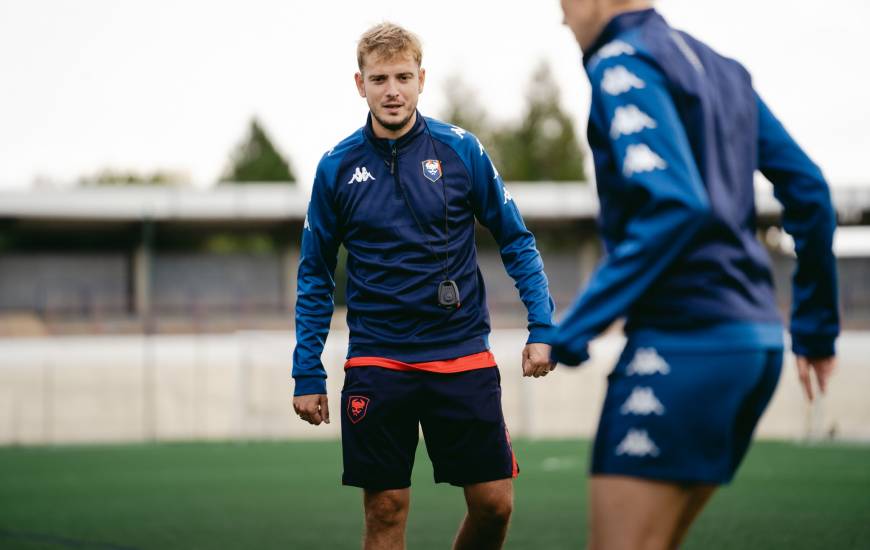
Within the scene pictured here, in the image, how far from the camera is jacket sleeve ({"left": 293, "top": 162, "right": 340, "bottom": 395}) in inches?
166

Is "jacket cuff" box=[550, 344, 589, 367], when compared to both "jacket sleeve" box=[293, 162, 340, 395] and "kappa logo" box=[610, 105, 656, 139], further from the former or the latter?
"jacket sleeve" box=[293, 162, 340, 395]

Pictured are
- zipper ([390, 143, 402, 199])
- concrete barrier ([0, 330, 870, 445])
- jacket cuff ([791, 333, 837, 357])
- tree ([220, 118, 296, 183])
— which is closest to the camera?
jacket cuff ([791, 333, 837, 357])

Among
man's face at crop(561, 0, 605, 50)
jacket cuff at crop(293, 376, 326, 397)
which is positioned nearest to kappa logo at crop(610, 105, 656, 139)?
man's face at crop(561, 0, 605, 50)

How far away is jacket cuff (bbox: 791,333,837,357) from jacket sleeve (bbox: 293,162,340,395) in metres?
2.01

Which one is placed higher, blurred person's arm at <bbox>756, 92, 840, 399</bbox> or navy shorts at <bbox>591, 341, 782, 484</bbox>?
blurred person's arm at <bbox>756, 92, 840, 399</bbox>

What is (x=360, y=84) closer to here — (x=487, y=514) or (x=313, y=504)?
(x=487, y=514)

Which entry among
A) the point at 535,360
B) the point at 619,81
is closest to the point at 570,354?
the point at 619,81

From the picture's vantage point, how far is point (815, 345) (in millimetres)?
2674

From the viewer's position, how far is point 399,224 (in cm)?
410

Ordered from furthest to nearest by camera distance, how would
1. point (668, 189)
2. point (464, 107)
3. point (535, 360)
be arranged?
point (464, 107)
point (535, 360)
point (668, 189)

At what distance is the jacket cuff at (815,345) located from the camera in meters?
2.67

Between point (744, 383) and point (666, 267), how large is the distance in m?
0.32

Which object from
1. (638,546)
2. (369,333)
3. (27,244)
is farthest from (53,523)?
(27,244)

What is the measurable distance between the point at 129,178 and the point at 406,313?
7954 centimetres
